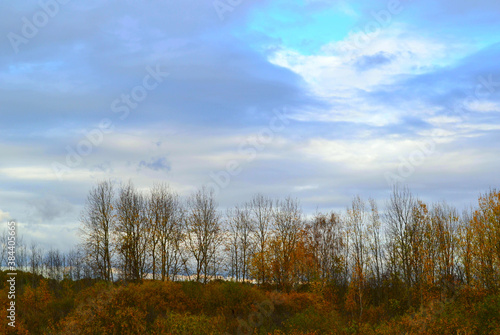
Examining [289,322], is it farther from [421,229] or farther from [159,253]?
[159,253]

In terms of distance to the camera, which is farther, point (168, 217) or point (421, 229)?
point (168, 217)

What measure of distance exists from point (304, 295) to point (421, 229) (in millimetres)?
14202

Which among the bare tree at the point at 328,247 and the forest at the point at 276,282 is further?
the bare tree at the point at 328,247

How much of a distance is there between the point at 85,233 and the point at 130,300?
25.7 metres

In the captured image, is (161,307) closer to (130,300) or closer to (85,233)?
(130,300)

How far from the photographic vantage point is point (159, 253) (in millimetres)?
56375

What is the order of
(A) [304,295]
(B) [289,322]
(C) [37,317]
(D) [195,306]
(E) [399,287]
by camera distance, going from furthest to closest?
(E) [399,287]
(A) [304,295]
(D) [195,306]
(C) [37,317]
(B) [289,322]

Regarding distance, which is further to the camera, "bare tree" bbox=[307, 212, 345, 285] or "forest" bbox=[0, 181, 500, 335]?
"bare tree" bbox=[307, 212, 345, 285]

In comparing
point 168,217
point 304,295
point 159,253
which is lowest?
point 304,295

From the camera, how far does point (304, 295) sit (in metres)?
44.2

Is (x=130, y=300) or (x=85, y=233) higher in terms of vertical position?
(x=85, y=233)

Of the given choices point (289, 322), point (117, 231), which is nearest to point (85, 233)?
point (117, 231)

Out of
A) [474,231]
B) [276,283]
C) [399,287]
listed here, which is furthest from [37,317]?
[474,231]

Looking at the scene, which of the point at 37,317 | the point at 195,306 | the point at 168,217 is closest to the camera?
the point at 37,317
